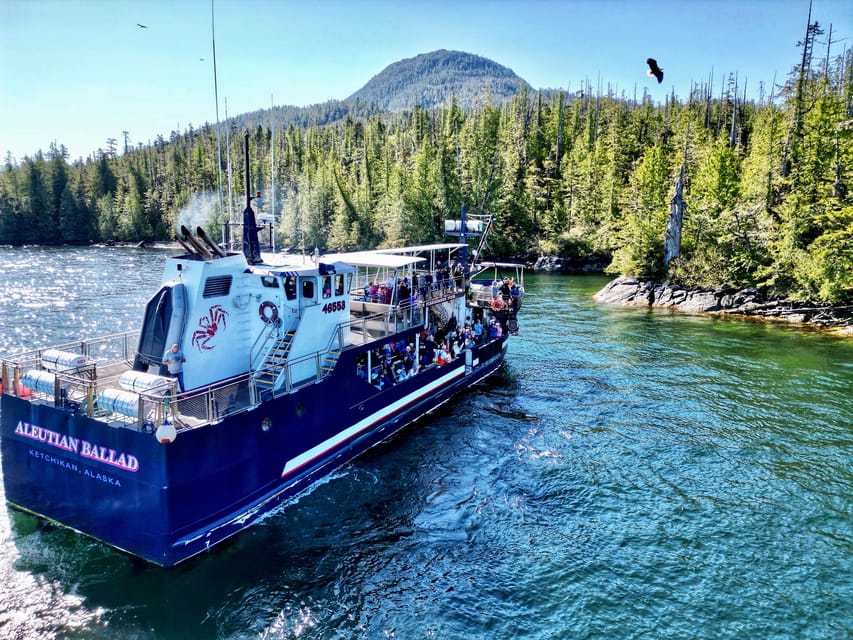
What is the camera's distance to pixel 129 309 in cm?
4197

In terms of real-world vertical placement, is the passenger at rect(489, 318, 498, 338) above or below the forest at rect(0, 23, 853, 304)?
below

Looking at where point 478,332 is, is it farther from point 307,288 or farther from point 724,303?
point 724,303

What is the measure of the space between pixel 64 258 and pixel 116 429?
83.5 m

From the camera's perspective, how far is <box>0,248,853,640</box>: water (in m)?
11.8

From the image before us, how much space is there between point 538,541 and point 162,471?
9.37 meters

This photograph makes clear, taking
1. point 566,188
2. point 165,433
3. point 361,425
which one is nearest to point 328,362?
point 361,425

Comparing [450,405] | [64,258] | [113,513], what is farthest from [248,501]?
[64,258]

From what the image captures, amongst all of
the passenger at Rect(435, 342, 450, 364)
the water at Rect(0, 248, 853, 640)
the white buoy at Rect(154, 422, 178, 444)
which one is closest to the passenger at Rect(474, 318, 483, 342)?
the water at Rect(0, 248, 853, 640)

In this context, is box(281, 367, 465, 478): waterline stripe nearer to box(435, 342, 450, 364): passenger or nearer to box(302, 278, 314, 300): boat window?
box(435, 342, 450, 364): passenger

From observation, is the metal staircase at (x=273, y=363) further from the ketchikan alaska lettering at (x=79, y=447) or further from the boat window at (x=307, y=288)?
the ketchikan alaska lettering at (x=79, y=447)

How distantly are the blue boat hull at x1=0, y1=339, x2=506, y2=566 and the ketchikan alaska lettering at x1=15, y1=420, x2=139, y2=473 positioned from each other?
0.02 metres

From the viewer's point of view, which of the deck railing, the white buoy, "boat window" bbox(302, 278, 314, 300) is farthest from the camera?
"boat window" bbox(302, 278, 314, 300)

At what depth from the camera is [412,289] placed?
79.8 ft

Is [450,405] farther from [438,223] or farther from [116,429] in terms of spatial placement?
[438,223]
